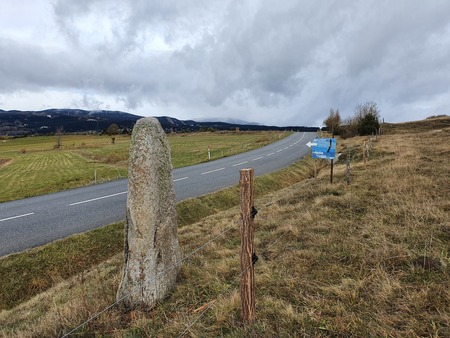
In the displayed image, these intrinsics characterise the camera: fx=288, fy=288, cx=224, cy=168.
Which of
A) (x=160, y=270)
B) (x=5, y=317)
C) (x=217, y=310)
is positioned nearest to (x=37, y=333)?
(x=160, y=270)

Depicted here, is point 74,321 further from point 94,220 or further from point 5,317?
point 94,220

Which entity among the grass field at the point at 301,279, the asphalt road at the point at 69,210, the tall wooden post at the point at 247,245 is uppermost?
the tall wooden post at the point at 247,245

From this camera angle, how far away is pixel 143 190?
442 cm

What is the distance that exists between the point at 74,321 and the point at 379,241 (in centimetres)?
507

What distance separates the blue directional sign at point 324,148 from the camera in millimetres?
11780

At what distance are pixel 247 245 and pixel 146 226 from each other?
5.83 feet

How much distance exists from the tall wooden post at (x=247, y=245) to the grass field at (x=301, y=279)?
0.22 m

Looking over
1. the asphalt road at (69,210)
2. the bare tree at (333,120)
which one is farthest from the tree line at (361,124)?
the asphalt road at (69,210)

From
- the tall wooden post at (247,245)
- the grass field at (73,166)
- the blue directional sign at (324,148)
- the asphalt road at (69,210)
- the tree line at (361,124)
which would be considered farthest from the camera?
the tree line at (361,124)

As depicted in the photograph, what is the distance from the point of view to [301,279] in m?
4.39

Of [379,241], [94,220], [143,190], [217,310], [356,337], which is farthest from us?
[94,220]

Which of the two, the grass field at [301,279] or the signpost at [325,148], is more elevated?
the signpost at [325,148]

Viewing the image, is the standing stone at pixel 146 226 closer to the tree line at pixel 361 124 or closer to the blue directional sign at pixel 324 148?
the blue directional sign at pixel 324 148

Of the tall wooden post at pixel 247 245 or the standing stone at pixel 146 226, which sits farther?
the standing stone at pixel 146 226
